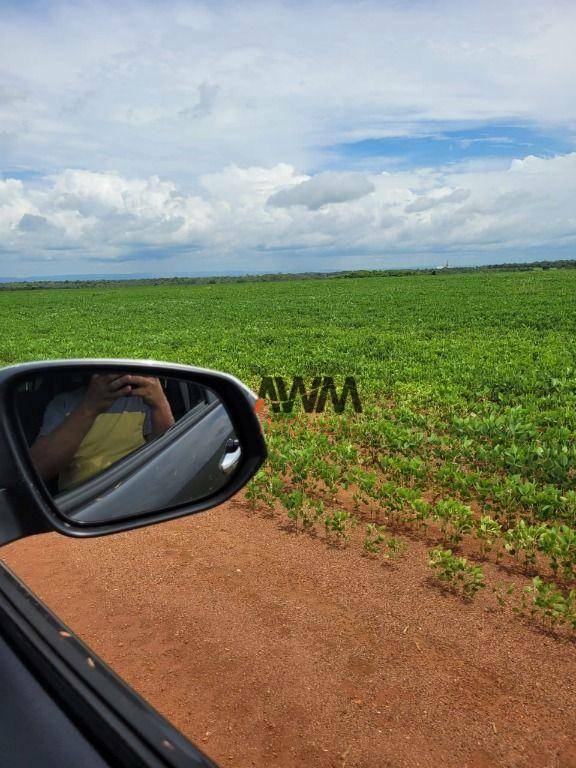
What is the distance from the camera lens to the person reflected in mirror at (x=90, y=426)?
150cm

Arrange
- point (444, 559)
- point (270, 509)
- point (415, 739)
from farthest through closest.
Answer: point (270, 509) < point (444, 559) < point (415, 739)

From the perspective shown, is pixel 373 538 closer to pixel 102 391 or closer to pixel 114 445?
pixel 114 445

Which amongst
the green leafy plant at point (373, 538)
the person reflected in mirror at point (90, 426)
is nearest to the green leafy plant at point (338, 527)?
the green leafy plant at point (373, 538)

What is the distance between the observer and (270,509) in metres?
5.53

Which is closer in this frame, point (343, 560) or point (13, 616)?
point (13, 616)

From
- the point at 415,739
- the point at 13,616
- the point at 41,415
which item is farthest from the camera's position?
the point at 415,739

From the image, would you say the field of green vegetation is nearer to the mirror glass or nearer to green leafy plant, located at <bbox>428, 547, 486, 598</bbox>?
green leafy plant, located at <bbox>428, 547, 486, 598</bbox>

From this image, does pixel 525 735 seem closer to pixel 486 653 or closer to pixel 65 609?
pixel 486 653

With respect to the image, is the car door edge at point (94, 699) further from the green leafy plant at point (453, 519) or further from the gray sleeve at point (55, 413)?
the green leafy plant at point (453, 519)

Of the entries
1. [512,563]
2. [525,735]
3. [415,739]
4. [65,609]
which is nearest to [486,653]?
[525,735]

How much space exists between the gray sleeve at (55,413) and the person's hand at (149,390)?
0.21m

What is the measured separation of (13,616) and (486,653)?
9.74 feet

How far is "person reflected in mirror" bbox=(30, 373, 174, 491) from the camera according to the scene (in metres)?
1.50

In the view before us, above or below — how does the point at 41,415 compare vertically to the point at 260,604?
above
